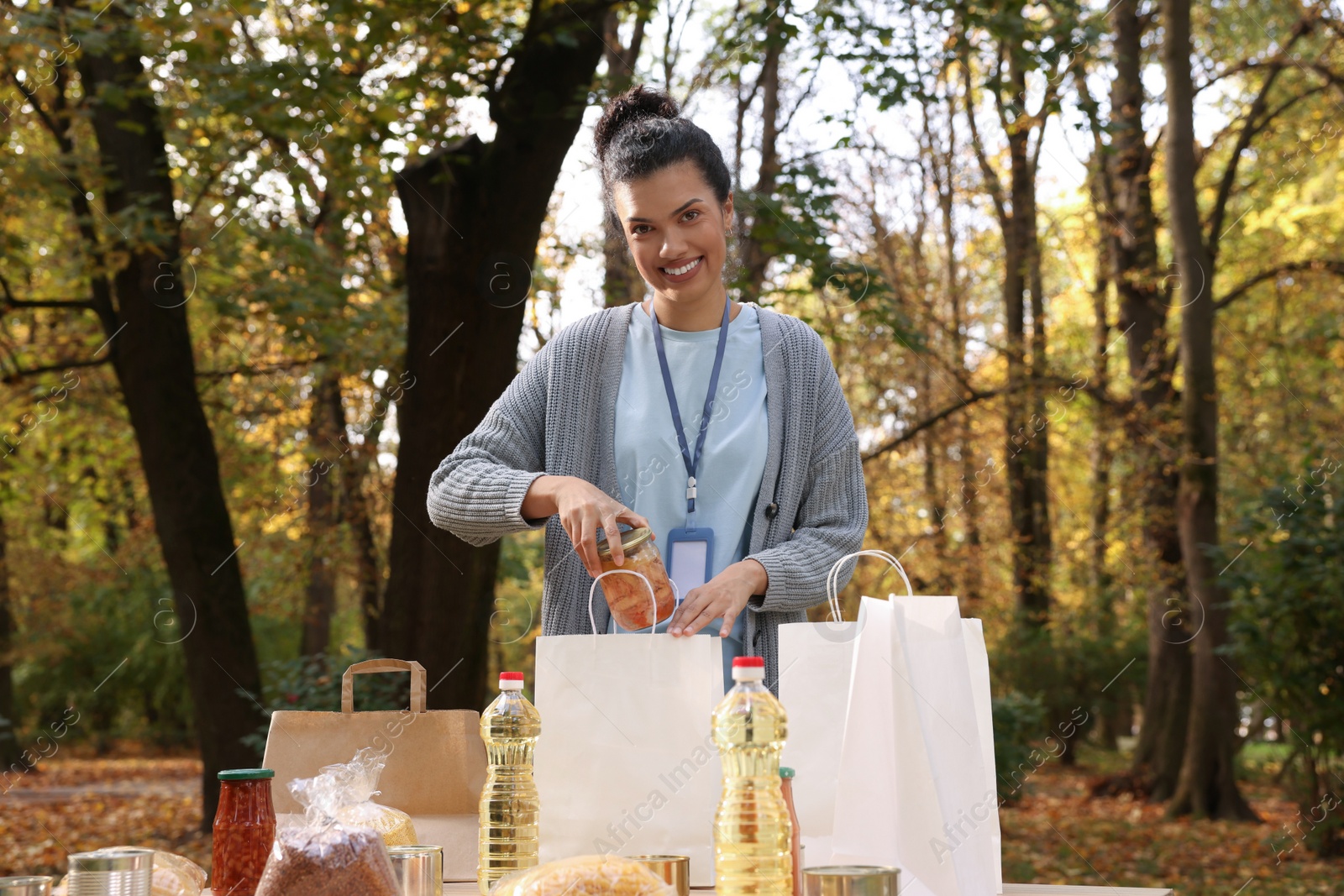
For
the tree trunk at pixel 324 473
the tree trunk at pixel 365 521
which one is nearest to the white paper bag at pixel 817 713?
the tree trunk at pixel 324 473

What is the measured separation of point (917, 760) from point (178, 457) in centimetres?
693

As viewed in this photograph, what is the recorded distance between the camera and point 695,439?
233cm

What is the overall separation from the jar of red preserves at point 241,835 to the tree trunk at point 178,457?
6399 millimetres

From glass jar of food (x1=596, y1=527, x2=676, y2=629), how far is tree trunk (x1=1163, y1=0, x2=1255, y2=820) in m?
8.24

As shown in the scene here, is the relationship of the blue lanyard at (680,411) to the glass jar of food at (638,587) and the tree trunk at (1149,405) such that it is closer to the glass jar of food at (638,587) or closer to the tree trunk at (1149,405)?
the glass jar of food at (638,587)

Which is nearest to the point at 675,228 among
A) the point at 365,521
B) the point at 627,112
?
the point at 627,112

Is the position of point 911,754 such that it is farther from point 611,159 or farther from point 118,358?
point 118,358

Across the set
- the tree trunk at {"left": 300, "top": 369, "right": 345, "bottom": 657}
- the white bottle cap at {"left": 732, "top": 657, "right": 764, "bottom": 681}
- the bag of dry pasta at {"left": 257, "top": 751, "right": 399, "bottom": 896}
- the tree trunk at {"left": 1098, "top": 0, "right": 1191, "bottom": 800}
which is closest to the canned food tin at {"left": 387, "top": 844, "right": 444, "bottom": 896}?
the bag of dry pasta at {"left": 257, "top": 751, "right": 399, "bottom": 896}

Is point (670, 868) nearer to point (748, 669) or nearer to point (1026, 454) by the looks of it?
point (748, 669)

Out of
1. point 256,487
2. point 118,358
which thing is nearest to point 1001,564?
point 256,487

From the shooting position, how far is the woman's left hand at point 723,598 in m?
1.88

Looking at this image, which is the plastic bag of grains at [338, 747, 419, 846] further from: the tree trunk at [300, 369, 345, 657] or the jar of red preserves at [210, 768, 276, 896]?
the tree trunk at [300, 369, 345, 657]

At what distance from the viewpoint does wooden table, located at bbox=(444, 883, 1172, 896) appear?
1587mm

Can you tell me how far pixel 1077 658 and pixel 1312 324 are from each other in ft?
13.8
